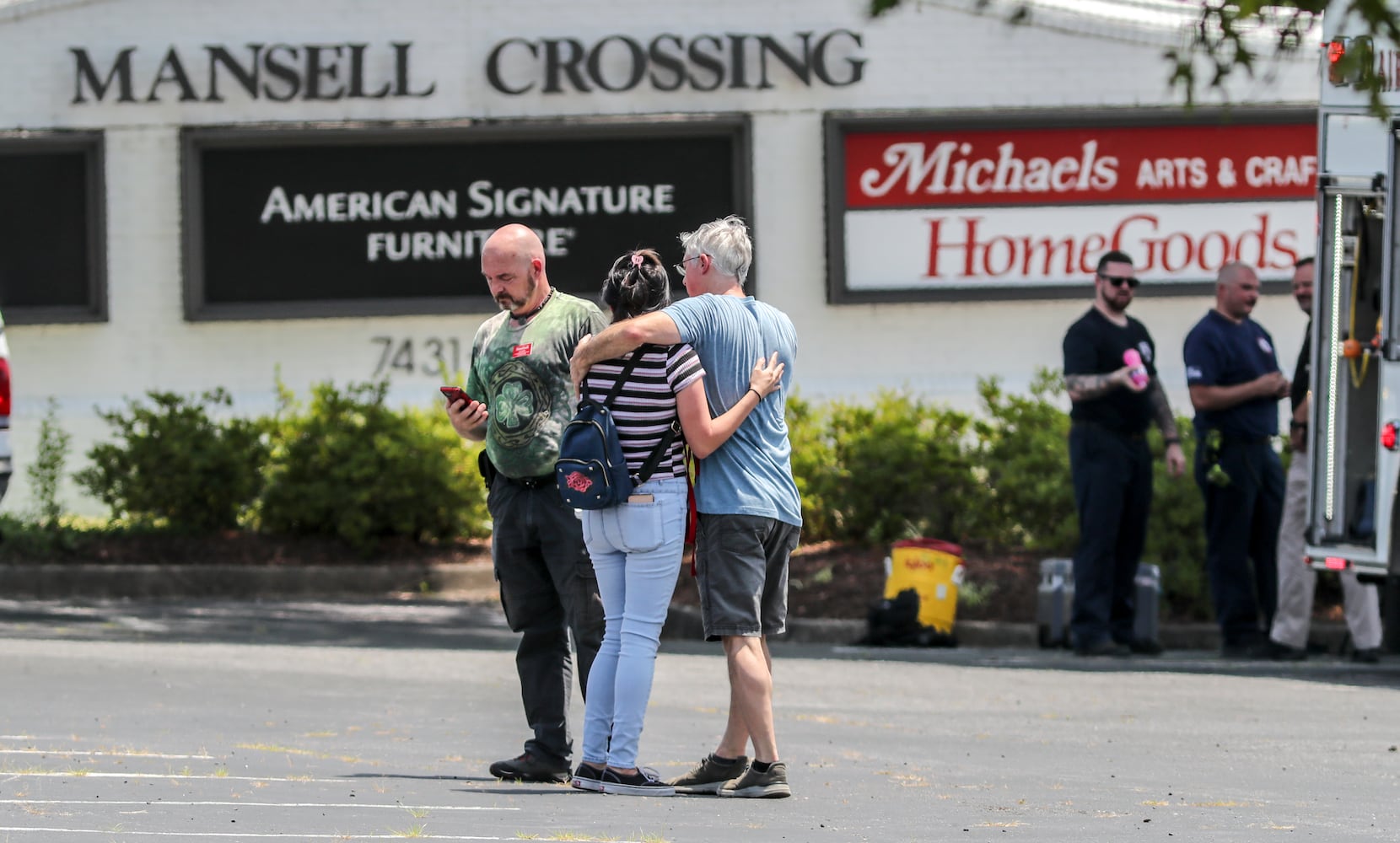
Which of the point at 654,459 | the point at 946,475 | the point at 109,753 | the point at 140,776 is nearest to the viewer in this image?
the point at 654,459

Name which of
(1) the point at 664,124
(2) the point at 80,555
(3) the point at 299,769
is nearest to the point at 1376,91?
(3) the point at 299,769

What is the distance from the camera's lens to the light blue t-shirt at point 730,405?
648cm

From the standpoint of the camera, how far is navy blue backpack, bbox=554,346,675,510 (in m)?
6.30

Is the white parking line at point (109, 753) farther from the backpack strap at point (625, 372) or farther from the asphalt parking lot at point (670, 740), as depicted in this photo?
the backpack strap at point (625, 372)

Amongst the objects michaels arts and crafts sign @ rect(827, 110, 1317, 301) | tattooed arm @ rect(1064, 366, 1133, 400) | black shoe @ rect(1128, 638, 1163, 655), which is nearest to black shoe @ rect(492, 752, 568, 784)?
tattooed arm @ rect(1064, 366, 1133, 400)

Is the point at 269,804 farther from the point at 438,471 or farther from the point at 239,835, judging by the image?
the point at 438,471

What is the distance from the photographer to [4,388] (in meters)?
11.8

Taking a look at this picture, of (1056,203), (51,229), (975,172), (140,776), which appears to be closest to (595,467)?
(140,776)

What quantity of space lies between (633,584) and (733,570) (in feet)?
1.04

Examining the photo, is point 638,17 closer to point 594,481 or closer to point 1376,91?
point 594,481

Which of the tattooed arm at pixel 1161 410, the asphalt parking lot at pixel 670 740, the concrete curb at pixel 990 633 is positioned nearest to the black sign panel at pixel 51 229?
the asphalt parking lot at pixel 670 740

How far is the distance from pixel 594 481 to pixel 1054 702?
3.94 m

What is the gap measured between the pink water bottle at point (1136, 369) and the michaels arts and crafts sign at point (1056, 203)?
663cm

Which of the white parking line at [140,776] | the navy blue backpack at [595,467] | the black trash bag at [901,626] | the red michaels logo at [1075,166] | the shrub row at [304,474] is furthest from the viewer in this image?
the red michaels logo at [1075,166]
